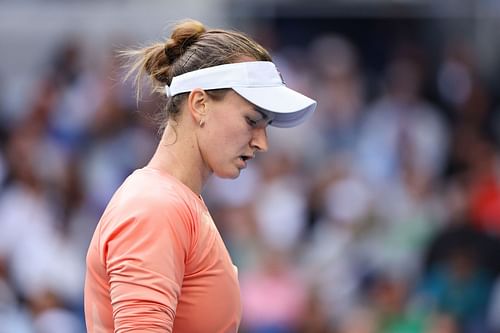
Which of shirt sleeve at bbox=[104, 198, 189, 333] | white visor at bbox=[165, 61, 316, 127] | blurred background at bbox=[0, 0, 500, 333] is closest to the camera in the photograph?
shirt sleeve at bbox=[104, 198, 189, 333]

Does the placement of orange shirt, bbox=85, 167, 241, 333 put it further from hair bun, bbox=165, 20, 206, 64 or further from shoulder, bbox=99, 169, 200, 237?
hair bun, bbox=165, 20, 206, 64

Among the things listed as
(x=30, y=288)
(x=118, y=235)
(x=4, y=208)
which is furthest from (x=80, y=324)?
(x=118, y=235)

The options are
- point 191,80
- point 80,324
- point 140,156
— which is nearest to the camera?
point 191,80

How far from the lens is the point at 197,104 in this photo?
298 centimetres

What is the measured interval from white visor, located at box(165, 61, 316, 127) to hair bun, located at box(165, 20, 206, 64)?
8 cm

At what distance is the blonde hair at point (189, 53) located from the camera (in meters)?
3.00

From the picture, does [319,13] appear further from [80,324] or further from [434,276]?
[80,324]

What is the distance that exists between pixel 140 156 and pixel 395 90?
2137 millimetres

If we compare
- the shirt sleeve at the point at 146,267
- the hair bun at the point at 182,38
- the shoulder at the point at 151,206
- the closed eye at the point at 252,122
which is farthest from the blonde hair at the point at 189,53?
the shirt sleeve at the point at 146,267

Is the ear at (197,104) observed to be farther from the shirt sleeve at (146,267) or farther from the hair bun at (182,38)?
the shirt sleeve at (146,267)

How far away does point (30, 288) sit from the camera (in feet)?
23.8

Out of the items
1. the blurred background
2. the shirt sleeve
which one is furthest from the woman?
the blurred background

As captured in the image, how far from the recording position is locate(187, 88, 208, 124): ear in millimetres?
2961

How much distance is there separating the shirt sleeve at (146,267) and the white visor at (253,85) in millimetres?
339
